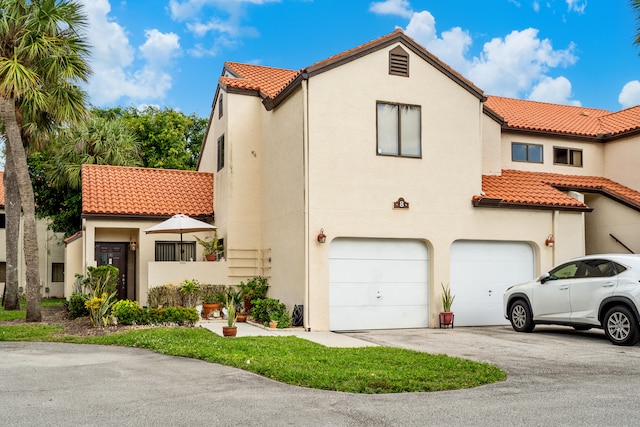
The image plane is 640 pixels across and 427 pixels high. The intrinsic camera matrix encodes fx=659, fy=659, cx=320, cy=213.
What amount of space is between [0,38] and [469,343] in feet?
44.6

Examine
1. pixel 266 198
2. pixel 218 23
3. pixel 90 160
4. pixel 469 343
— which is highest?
pixel 218 23

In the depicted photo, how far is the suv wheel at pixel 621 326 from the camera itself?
41.7 ft

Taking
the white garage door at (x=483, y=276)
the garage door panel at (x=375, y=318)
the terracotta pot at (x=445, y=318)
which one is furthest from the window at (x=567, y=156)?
the garage door panel at (x=375, y=318)

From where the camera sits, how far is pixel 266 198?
19.3m

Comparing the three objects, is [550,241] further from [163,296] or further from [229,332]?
[163,296]

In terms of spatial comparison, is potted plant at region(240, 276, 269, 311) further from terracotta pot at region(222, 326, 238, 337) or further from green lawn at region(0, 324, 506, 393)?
terracotta pot at region(222, 326, 238, 337)

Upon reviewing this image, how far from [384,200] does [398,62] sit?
3591 millimetres

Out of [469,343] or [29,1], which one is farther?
[29,1]

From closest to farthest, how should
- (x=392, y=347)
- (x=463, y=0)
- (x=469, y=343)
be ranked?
(x=392, y=347) < (x=469, y=343) < (x=463, y=0)

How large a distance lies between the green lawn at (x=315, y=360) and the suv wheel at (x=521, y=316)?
4876 millimetres

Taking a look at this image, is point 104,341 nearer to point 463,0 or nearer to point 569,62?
point 463,0

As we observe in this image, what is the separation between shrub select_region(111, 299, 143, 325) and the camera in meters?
15.5

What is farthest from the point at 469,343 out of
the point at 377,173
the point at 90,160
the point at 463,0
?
the point at 90,160

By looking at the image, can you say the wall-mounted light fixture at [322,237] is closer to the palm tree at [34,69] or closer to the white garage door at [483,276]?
the white garage door at [483,276]
